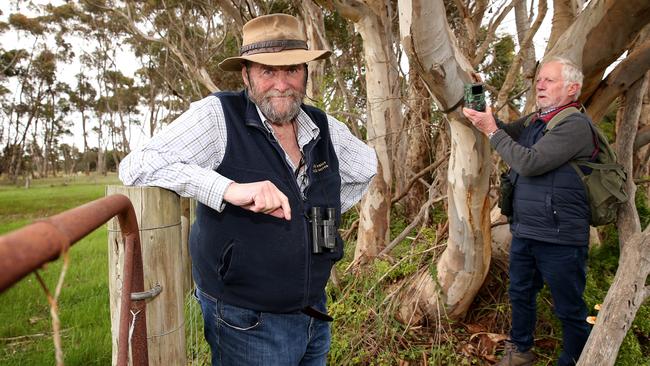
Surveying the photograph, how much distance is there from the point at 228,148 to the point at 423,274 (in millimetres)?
2225

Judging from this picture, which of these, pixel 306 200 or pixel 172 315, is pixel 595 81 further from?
pixel 172 315

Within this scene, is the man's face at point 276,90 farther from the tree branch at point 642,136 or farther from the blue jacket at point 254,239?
the tree branch at point 642,136

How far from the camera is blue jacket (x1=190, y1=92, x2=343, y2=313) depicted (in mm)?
1656

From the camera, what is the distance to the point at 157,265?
1.32m

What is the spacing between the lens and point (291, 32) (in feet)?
6.39

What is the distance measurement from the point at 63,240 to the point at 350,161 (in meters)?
1.69

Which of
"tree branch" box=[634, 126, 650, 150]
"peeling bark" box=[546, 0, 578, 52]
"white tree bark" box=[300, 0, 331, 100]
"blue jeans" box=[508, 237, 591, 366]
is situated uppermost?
"white tree bark" box=[300, 0, 331, 100]

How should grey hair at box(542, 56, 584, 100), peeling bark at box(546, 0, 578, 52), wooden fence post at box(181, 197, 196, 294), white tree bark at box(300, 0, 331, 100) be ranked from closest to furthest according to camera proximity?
grey hair at box(542, 56, 584, 100) < peeling bark at box(546, 0, 578, 52) < wooden fence post at box(181, 197, 196, 294) < white tree bark at box(300, 0, 331, 100)

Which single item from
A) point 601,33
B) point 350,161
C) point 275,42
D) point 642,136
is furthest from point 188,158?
point 642,136

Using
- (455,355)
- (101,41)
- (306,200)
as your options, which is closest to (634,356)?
(455,355)

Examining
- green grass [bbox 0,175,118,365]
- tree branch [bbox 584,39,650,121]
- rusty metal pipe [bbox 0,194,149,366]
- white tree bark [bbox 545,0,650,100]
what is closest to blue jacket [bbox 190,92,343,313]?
rusty metal pipe [bbox 0,194,149,366]

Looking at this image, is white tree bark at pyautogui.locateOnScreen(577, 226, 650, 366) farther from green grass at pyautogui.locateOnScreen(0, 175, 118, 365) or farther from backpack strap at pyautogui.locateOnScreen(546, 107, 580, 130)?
green grass at pyautogui.locateOnScreen(0, 175, 118, 365)

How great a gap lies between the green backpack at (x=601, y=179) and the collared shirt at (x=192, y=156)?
1.52 m

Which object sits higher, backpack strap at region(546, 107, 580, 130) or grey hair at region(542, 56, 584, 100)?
grey hair at region(542, 56, 584, 100)
